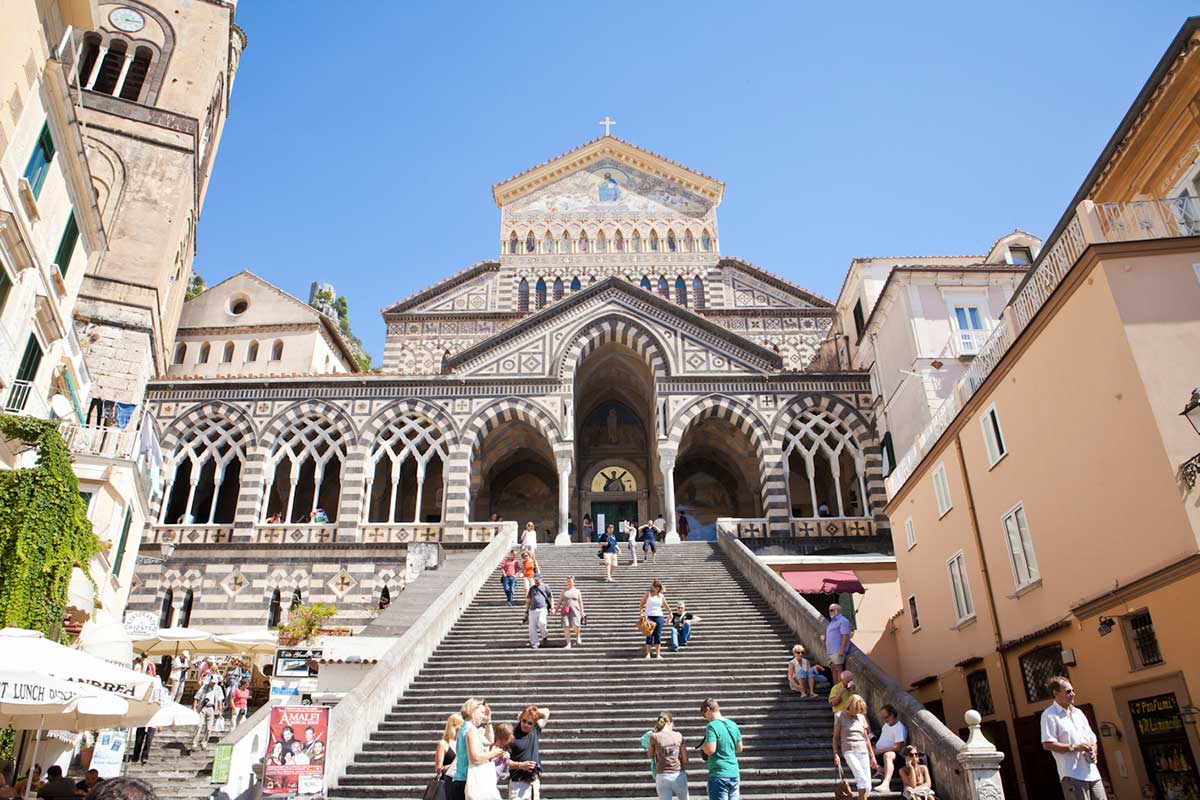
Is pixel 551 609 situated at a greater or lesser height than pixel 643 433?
lesser

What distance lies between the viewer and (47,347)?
17531mm

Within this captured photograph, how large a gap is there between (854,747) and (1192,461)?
17.8 feet

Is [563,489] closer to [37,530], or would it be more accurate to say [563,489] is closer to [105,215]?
[37,530]

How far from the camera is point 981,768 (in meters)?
9.10

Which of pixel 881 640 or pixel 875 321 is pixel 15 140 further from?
pixel 875 321

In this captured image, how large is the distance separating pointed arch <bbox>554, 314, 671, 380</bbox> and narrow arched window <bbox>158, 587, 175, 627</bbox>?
46.0 ft

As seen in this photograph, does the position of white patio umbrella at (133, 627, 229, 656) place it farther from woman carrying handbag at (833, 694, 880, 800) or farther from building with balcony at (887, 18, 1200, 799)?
building with balcony at (887, 18, 1200, 799)

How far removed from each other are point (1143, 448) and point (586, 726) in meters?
8.47

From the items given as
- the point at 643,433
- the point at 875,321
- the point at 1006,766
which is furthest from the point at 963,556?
the point at 643,433

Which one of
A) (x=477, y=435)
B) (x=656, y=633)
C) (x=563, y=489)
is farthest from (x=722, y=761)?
(x=477, y=435)

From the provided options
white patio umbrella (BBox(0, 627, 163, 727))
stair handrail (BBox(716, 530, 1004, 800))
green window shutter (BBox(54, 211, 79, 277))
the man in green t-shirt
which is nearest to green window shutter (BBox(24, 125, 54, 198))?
green window shutter (BBox(54, 211, 79, 277))

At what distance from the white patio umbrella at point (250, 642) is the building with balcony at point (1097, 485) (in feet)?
50.6

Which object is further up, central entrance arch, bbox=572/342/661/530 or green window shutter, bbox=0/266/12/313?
central entrance arch, bbox=572/342/661/530

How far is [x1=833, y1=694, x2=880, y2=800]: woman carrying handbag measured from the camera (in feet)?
30.6
